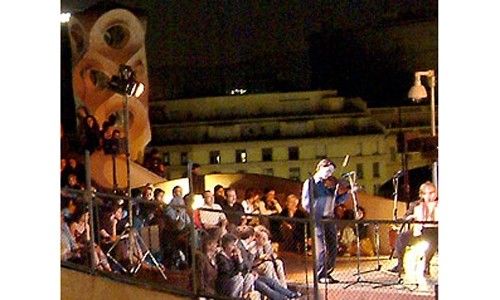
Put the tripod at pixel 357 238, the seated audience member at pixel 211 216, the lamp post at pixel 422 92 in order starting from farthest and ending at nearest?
the seated audience member at pixel 211 216
the tripod at pixel 357 238
the lamp post at pixel 422 92

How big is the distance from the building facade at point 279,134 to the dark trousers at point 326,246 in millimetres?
141

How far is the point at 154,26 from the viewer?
2.20 m

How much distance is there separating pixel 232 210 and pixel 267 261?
0.16 meters

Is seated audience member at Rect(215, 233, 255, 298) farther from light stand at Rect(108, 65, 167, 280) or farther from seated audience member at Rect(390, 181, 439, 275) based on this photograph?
seated audience member at Rect(390, 181, 439, 275)

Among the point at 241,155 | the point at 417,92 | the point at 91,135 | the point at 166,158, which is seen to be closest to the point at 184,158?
the point at 166,158

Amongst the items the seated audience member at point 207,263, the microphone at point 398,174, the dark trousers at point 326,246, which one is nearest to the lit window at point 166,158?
→ the seated audience member at point 207,263

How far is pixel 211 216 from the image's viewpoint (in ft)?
7.18

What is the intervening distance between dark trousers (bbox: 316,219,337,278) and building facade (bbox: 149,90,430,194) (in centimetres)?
14

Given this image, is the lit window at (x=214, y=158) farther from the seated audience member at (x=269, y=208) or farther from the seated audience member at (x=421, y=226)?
the seated audience member at (x=421, y=226)

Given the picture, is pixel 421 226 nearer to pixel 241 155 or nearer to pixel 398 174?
pixel 398 174

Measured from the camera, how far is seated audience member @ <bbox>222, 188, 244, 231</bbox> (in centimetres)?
218

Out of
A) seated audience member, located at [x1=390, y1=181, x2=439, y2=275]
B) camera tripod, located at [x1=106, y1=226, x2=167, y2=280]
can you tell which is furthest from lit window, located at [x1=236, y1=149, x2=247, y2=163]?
seated audience member, located at [x1=390, y1=181, x2=439, y2=275]

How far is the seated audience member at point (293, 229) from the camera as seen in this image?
2.18 metres
